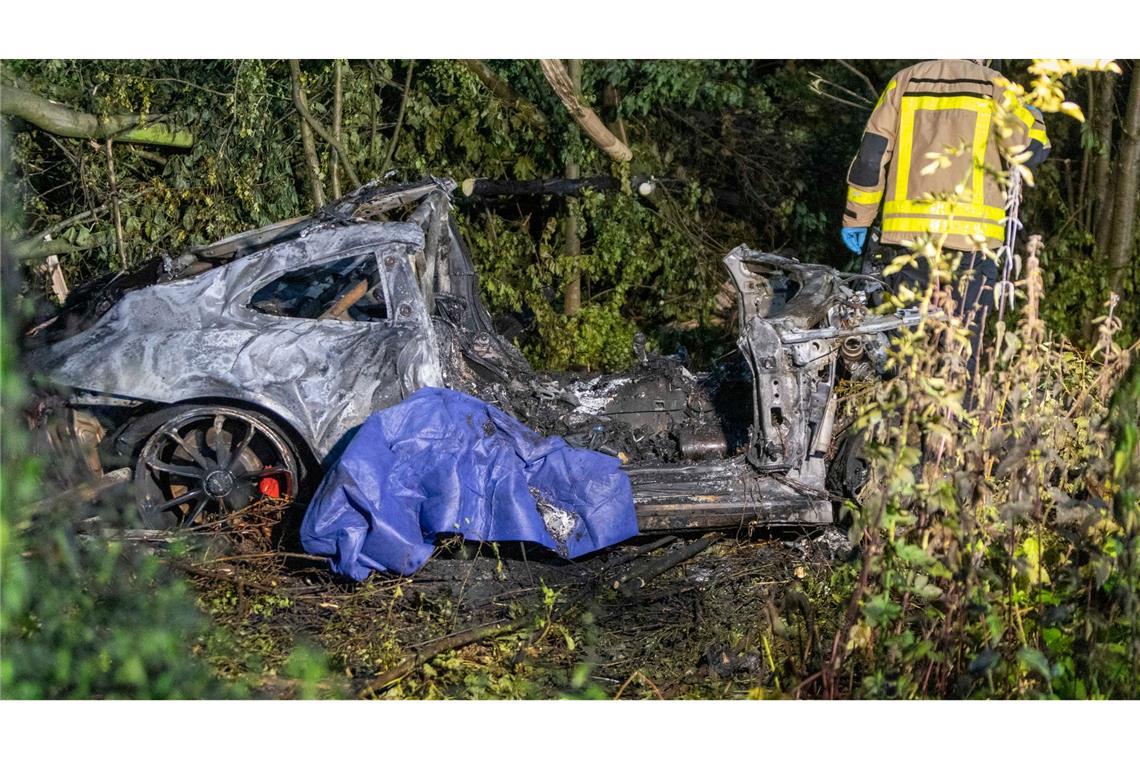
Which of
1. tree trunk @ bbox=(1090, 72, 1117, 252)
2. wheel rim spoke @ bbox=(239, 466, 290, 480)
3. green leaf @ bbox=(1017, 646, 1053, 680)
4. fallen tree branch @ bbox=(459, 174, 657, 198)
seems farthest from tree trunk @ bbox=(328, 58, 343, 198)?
green leaf @ bbox=(1017, 646, 1053, 680)

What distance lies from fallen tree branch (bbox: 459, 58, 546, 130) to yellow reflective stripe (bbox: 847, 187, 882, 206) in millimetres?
3432

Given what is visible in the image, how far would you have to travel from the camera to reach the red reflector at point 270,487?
575cm

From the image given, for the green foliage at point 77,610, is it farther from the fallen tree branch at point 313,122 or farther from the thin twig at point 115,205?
the fallen tree branch at point 313,122

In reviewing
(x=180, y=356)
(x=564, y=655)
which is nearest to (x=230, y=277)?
(x=180, y=356)

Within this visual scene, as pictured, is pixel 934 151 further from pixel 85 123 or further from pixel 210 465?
pixel 85 123

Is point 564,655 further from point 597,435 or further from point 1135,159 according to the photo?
point 1135,159

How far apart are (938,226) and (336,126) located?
15.4ft

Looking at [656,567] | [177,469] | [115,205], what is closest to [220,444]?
[177,469]

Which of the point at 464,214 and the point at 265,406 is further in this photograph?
the point at 464,214

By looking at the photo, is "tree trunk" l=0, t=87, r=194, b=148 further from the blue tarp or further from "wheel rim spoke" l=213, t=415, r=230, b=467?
the blue tarp

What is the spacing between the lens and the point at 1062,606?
4.01 metres

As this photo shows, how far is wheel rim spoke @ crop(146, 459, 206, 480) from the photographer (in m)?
5.62

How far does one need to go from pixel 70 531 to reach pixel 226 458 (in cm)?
86

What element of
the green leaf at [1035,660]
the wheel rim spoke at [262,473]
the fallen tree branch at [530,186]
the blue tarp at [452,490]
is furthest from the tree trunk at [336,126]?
the green leaf at [1035,660]
